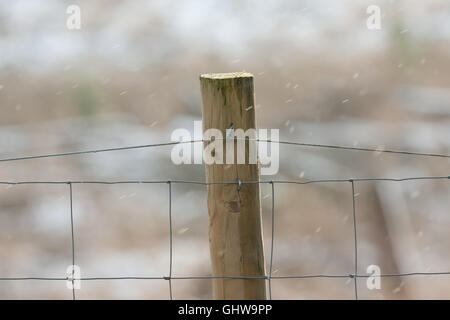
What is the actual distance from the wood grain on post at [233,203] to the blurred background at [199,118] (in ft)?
20.9

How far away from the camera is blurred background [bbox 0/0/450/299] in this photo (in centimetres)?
973

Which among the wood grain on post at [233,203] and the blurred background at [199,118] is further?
the blurred background at [199,118]

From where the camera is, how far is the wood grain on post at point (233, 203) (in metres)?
2.62

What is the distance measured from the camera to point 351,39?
14000 millimetres

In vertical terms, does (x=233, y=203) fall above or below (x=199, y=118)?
below

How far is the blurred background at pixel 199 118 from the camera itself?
9727 mm

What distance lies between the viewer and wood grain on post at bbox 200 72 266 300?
8.58ft

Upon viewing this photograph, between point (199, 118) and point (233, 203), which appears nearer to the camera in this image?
point (233, 203)

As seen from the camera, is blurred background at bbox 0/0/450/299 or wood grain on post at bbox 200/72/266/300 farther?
blurred background at bbox 0/0/450/299

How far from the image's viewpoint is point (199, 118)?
39.1 ft

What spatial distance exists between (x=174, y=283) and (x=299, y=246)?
201 centimetres

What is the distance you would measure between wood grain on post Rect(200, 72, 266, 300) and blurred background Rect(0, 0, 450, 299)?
6359 mm

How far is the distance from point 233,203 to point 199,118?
30.6ft

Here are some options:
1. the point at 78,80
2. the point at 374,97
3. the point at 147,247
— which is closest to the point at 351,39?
the point at 374,97
